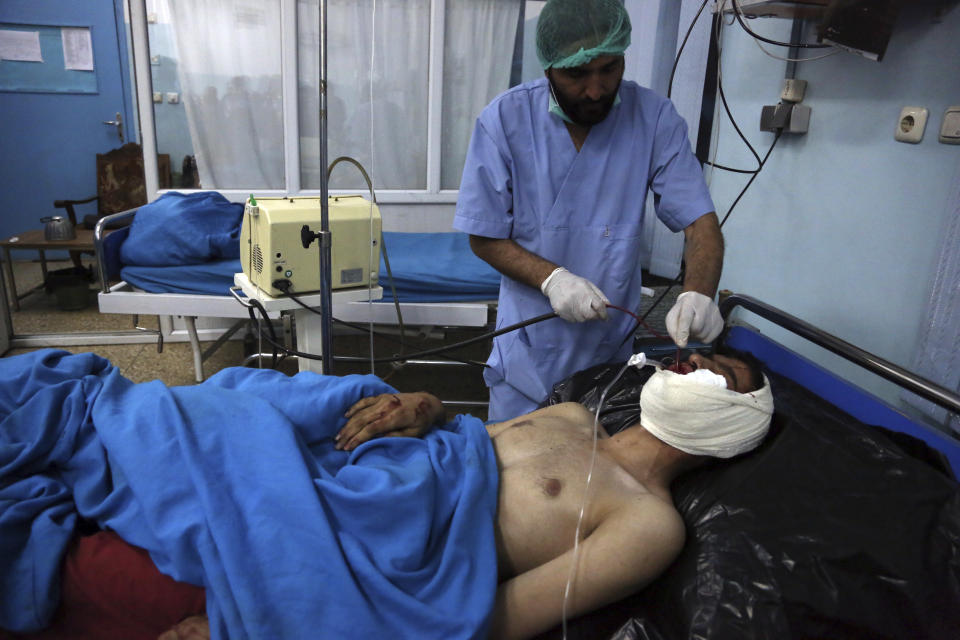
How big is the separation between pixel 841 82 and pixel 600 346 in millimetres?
1091

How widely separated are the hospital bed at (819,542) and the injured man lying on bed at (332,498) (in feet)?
0.20

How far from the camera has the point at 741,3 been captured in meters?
1.85

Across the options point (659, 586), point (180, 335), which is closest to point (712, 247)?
point (659, 586)

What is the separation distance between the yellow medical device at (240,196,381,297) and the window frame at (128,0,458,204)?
50.9 inches

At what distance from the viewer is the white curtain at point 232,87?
333 cm

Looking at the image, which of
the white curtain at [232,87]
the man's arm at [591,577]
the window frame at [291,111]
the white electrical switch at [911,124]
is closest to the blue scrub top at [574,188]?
the white electrical switch at [911,124]

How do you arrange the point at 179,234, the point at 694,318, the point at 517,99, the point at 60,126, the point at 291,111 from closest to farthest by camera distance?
the point at 694,318
the point at 517,99
the point at 179,234
the point at 291,111
the point at 60,126

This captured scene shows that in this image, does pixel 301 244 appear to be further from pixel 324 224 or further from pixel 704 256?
pixel 704 256

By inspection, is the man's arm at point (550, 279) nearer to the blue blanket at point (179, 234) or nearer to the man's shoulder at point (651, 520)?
the man's shoulder at point (651, 520)

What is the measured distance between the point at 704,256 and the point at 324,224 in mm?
867

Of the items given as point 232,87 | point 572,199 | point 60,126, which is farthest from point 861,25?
point 60,126

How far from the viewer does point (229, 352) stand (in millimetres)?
3547

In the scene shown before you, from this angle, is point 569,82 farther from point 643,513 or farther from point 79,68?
point 79,68

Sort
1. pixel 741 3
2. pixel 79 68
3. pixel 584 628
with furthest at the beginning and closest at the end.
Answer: pixel 79 68
pixel 741 3
pixel 584 628
